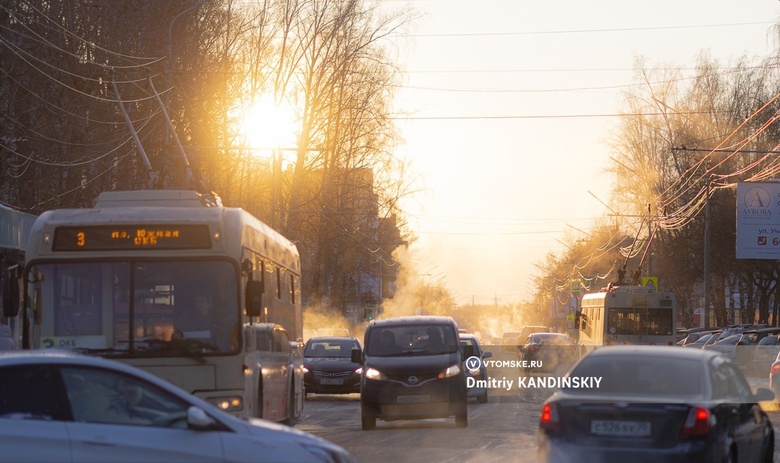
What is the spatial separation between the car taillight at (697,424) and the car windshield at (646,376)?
22 centimetres

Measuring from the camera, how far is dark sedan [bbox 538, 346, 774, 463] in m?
10.9

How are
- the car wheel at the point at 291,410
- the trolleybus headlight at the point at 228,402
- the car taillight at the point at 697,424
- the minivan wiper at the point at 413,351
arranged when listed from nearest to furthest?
1. the car taillight at the point at 697,424
2. the trolleybus headlight at the point at 228,402
3. the car wheel at the point at 291,410
4. the minivan wiper at the point at 413,351

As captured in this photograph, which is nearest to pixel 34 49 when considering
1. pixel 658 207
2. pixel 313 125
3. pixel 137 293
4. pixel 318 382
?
pixel 318 382

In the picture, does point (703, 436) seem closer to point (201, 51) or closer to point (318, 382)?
point (318, 382)

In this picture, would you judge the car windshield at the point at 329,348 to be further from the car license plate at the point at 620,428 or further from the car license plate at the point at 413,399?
the car license plate at the point at 620,428

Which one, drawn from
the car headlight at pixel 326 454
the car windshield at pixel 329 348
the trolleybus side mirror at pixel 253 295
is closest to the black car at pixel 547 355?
the car windshield at pixel 329 348

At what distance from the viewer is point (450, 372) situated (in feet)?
69.8

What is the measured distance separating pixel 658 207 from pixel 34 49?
138ft

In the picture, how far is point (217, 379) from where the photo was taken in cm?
1347

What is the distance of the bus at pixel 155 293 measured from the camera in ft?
44.1

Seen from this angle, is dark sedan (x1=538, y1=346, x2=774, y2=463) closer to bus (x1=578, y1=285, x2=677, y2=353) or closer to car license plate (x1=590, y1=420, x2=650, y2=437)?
car license plate (x1=590, y1=420, x2=650, y2=437)

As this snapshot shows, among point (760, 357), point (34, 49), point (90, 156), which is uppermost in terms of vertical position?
point (34, 49)

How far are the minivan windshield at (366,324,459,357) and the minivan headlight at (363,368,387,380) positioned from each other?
1.54 ft

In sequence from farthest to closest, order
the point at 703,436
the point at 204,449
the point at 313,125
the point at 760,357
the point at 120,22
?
the point at 313,125 → the point at 760,357 → the point at 120,22 → the point at 703,436 → the point at 204,449
